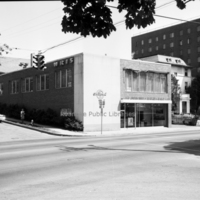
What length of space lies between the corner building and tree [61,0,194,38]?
73.4 ft

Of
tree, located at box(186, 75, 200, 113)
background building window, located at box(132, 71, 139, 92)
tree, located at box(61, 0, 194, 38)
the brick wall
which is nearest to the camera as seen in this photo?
tree, located at box(61, 0, 194, 38)

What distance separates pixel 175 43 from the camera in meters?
87.2

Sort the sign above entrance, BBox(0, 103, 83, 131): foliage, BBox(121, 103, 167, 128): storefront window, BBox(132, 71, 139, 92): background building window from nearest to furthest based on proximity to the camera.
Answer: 1. BBox(0, 103, 83, 131): foliage
2. the sign above entrance
3. BBox(121, 103, 167, 128): storefront window
4. BBox(132, 71, 139, 92): background building window

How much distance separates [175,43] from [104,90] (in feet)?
210

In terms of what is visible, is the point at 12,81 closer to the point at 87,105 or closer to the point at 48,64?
the point at 48,64

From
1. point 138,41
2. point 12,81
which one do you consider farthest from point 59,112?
point 138,41

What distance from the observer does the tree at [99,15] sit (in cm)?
492

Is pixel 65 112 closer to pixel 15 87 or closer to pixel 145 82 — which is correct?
pixel 145 82

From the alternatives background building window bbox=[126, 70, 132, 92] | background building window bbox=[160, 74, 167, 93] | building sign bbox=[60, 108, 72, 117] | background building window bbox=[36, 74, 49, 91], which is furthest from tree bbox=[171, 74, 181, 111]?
building sign bbox=[60, 108, 72, 117]

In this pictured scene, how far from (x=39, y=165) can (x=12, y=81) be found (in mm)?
31669

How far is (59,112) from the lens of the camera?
3042cm

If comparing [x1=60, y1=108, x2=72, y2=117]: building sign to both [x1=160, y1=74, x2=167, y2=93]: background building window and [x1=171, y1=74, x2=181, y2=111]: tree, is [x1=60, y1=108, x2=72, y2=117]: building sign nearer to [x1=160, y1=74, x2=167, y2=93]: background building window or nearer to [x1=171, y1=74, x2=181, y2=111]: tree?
[x1=160, y1=74, x2=167, y2=93]: background building window

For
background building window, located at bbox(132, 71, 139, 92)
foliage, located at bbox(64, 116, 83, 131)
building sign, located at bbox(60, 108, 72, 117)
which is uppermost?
background building window, located at bbox(132, 71, 139, 92)

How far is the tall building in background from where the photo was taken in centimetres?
8225
